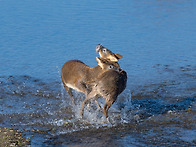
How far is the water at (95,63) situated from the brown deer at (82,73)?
56 cm

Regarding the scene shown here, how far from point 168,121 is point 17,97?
3.76m

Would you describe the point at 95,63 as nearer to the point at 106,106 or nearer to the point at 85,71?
the point at 85,71

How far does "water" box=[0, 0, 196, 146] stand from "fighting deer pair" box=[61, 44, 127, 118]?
0.57 meters

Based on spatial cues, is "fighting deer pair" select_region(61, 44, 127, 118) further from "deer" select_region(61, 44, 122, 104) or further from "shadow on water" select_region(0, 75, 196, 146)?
"shadow on water" select_region(0, 75, 196, 146)

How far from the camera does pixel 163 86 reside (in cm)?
1077

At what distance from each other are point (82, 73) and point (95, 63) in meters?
3.72

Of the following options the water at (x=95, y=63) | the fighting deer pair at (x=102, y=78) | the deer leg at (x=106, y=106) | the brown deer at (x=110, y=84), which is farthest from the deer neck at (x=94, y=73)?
the water at (x=95, y=63)

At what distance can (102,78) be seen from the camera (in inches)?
316

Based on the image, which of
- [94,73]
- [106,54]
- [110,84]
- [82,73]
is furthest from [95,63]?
[110,84]

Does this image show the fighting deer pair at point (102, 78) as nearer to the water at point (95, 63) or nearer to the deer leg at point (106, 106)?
the deer leg at point (106, 106)

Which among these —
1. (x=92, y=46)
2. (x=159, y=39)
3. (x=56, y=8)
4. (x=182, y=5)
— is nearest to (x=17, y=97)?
(x=92, y=46)

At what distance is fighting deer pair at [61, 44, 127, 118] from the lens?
7.94 metres

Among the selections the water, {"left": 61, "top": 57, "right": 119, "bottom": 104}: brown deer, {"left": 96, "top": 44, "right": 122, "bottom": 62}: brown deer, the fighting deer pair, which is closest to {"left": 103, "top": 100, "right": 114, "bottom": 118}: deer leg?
the fighting deer pair

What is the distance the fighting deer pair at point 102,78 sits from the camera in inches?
313
